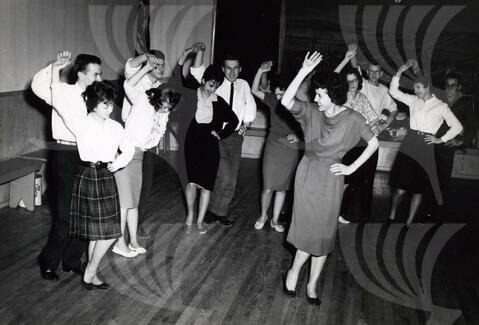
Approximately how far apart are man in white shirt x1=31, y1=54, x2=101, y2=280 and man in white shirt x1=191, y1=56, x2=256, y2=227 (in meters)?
1.61

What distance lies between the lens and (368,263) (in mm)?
4434

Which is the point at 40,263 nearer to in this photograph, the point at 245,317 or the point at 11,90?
the point at 245,317

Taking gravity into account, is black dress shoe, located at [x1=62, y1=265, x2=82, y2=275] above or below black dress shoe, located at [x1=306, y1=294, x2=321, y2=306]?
above

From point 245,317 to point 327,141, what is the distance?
4.30 feet

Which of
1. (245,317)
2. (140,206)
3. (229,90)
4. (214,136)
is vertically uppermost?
(229,90)

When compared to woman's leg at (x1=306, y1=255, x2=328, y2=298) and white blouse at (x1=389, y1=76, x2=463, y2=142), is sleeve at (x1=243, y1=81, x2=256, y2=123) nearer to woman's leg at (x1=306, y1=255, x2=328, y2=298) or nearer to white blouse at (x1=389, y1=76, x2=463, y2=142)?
white blouse at (x1=389, y1=76, x2=463, y2=142)

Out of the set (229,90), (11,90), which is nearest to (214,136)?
(229,90)

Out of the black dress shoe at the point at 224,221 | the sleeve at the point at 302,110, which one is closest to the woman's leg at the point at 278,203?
the black dress shoe at the point at 224,221

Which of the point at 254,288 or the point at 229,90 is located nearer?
the point at 254,288

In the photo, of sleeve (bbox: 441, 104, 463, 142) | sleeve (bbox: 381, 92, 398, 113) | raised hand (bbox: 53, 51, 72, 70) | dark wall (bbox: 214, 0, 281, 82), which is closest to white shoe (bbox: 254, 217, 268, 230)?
sleeve (bbox: 381, 92, 398, 113)

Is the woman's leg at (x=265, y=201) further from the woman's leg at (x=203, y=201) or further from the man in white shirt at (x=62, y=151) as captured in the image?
the man in white shirt at (x=62, y=151)

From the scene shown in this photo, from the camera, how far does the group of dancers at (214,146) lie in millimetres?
3230

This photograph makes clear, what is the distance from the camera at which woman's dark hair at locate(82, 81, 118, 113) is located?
3127 millimetres

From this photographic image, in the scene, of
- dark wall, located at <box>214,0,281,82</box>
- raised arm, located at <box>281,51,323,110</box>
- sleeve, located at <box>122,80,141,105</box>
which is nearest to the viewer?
raised arm, located at <box>281,51,323,110</box>
